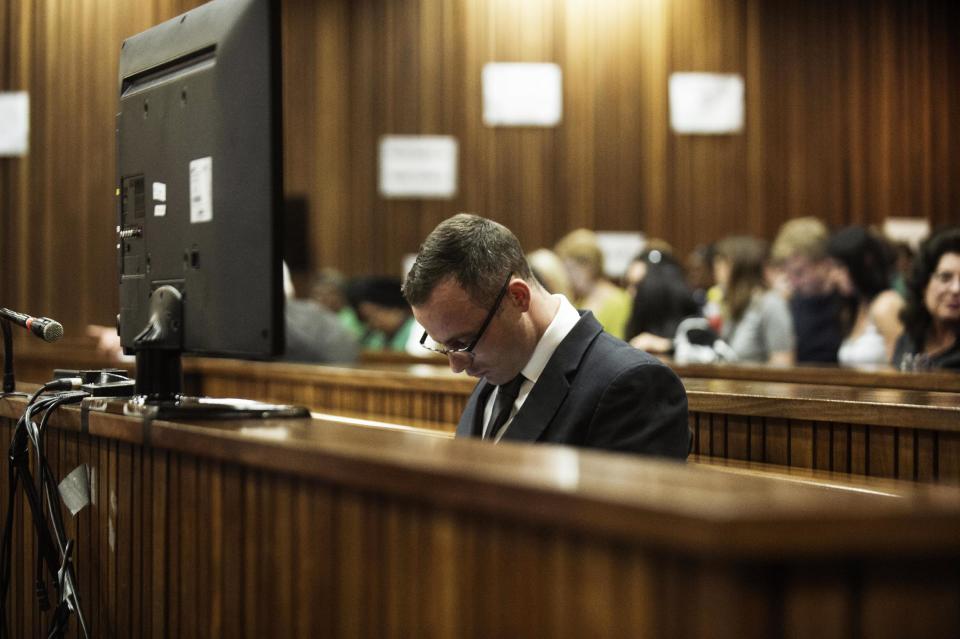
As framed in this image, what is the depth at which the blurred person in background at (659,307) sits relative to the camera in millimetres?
5430

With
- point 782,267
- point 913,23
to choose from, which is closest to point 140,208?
point 782,267

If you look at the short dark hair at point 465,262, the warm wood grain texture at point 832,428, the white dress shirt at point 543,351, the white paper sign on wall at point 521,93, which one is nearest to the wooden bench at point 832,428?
the warm wood grain texture at point 832,428

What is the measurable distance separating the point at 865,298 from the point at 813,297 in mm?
248

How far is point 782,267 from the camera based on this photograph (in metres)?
5.94

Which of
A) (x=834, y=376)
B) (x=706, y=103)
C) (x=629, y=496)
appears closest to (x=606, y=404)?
(x=629, y=496)

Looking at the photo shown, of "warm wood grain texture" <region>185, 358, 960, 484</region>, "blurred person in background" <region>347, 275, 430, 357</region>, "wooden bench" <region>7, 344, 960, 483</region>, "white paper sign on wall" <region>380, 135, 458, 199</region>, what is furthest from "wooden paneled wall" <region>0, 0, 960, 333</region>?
"warm wood grain texture" <region>185, 358, 960, 484</region>

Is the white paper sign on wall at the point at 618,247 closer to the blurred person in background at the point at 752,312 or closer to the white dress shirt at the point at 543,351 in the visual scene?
the blurred person in background at the point at 752,312

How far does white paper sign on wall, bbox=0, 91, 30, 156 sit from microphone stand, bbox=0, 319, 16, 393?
491cm

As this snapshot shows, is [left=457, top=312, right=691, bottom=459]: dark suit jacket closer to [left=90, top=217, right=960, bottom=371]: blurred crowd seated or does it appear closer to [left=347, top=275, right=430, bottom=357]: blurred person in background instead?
[left=90, top=217, right=960, bottom=371]: blurred crowd seated

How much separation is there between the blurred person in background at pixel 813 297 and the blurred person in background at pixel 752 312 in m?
0.08

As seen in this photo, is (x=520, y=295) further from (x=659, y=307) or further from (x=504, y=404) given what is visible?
(x=659, y=307)

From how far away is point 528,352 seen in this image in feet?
7.77

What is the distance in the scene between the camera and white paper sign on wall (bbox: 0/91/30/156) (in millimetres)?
7242

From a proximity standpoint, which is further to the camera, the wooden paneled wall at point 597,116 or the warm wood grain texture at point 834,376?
the wooden paneled wall at point 597,116
